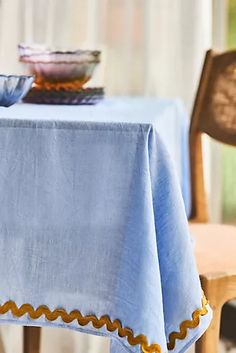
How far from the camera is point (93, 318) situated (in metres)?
1.12

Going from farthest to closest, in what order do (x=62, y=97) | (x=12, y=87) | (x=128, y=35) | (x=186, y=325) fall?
(x=128, y=35) → (x=62, y=97) → (x=12, y=87) → (x=186, y=325)

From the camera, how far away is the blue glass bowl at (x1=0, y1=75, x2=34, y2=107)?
4.29ft

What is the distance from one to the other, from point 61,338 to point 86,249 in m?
1.13

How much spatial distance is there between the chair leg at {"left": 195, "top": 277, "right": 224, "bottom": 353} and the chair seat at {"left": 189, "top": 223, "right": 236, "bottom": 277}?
23 millimetres

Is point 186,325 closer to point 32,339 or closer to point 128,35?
point 32,339

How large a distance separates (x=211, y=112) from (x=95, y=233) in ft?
2.68

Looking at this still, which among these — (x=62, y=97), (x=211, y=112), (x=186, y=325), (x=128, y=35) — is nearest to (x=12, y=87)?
(x=62, y=97)

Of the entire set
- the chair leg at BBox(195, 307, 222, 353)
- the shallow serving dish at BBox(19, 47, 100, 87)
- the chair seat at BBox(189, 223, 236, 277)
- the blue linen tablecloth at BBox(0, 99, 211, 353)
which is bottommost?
the chair leg at BBox(195, 307, 222, 353)

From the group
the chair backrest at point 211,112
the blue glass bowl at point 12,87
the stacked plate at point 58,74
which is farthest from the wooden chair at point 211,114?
the blue glass bowl at point 12,87

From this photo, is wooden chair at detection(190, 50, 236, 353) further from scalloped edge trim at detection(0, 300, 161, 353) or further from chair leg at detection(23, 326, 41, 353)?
scalloped edge trim at detection(0, 300, 161, 353)

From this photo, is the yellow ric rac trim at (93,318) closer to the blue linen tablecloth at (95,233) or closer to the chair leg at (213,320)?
the blue linen tablecloth at (95,233)

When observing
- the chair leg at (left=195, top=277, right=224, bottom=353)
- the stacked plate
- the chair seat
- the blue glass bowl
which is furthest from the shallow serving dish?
the chair leg at (left=195, top=277, right=224, bottom=353)

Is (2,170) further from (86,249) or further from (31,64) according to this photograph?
(31,64)

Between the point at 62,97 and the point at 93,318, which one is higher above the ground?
the point at 62,97
